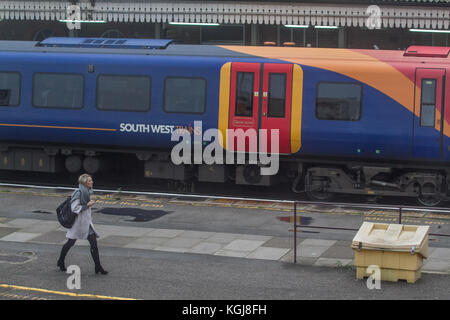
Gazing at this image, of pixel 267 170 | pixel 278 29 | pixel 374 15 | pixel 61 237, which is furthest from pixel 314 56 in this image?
pixel 278 29

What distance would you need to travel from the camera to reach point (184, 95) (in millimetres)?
21031

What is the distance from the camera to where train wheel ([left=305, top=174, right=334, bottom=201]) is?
20719 mm

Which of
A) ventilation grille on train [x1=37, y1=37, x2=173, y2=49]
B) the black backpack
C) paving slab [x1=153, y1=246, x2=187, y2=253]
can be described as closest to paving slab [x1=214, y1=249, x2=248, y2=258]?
paving slab [x1=153, y1=246, x2=187, y2=253]

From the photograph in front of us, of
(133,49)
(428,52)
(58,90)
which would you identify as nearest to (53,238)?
(58,90)

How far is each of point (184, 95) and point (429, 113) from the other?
247 inches

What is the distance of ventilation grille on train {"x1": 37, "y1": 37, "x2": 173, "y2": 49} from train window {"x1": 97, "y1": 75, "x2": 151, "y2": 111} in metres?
0.95

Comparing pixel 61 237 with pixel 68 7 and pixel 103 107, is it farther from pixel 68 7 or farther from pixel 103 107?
pixel 68 7

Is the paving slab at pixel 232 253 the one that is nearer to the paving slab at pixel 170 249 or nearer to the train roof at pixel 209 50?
the paving slab at pixel 170 249

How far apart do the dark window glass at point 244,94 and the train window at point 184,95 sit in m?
0.94

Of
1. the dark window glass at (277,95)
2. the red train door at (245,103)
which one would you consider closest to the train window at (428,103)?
the dark window glass at (277,95)

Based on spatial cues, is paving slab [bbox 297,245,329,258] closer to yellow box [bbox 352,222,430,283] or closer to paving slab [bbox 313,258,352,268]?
paving slab [bbox 313,258,352,268]

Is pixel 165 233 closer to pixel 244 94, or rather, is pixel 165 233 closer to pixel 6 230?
pixel 6 230

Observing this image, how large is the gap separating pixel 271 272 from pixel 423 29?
47.3 feet

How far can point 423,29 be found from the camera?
83.3 ft
